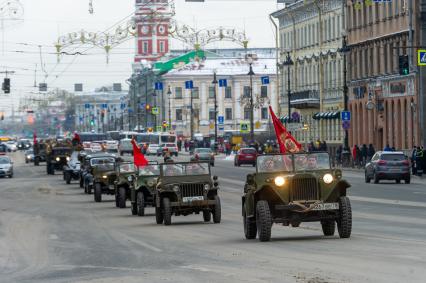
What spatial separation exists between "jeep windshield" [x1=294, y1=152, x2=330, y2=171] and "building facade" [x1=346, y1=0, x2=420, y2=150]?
52.7 m

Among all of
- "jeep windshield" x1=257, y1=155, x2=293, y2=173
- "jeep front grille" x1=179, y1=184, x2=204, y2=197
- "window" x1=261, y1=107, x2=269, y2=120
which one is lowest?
"jeep front grille" x1=179, y1=184, x2=204, y2=197

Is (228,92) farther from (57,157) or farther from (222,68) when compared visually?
(57,157)

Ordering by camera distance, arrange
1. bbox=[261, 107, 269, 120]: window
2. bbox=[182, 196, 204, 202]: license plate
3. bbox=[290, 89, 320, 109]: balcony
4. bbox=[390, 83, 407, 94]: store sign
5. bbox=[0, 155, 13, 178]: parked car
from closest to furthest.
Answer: bbox=[182, 196, 204, 202]: license plate < bbox=[390, 83, 407, 94]: store sign < bbox=[0, 155, 13, 178]: parked car < bbox=[290, 89, 320, 109]: balcony < bbox=[261, 107, 269, 120]: window

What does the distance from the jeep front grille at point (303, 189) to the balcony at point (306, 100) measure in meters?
84.8

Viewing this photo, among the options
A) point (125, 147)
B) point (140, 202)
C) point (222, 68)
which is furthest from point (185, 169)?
point (222, 68)

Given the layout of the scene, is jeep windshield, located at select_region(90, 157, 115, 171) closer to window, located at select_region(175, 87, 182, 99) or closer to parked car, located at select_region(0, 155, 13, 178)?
parked car, located at select_region(0, 155, 13, 178)

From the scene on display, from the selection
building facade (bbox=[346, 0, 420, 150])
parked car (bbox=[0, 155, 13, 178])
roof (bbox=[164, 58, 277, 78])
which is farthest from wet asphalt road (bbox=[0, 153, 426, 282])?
roof (bbox=[164, 58, 277, 78])

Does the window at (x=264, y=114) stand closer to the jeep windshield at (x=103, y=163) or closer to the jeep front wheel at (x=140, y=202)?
the jeep windshield at (x=103, y=163)

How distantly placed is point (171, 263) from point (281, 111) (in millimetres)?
105113

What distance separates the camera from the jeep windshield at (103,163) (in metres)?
52.8

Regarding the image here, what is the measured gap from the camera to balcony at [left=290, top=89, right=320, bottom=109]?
363ft

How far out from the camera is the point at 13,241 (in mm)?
28922

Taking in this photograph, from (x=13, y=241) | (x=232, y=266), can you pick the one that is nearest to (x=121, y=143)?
(x=13, y=241)

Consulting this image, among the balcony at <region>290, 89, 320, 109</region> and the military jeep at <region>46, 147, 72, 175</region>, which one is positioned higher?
the balcony at <region>290, 89, 320, 109</region>
